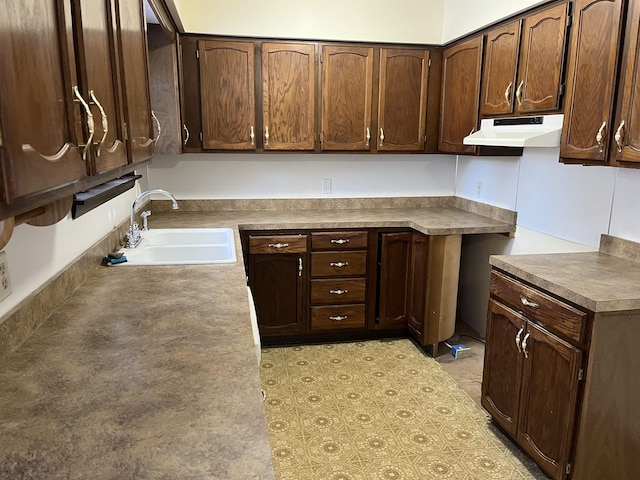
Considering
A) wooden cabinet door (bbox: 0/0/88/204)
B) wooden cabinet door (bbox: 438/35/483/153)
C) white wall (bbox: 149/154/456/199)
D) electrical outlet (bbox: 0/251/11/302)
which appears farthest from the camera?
white wall (bbox: 149/154/456/199)

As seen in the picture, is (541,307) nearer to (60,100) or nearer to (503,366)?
(503,366)

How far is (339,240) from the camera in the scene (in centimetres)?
328

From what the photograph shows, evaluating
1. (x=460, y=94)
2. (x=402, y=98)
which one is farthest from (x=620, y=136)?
(x=402, y=98)

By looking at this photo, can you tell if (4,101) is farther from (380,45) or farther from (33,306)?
(380,45)

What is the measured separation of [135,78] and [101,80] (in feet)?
1.57

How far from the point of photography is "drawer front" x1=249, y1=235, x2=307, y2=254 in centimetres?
319

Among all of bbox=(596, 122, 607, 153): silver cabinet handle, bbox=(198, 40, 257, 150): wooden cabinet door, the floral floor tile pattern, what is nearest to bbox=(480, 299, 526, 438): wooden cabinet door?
the floral floor tile pattern

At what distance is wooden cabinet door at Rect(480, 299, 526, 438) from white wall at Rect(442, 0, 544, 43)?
166 centimetres

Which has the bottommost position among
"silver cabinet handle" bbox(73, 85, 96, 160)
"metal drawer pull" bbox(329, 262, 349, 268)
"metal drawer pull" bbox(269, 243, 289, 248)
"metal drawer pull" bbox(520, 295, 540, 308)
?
"metal drawer pull" bbox(329, 262, 349, 268)

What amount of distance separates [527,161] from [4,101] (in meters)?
2.98

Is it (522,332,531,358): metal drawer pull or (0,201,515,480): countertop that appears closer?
(0,201,515,480): countertop

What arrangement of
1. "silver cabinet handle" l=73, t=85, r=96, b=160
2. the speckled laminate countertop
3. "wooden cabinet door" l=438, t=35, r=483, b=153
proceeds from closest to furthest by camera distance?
"silver cabinet handle" l=73, t=85, r=96, b=160
the speckled laminate countertop
"wooden cabinet door" l=438, t=35, r=483, b=153

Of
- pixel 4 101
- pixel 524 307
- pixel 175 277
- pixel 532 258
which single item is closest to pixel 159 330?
pixel 175 277

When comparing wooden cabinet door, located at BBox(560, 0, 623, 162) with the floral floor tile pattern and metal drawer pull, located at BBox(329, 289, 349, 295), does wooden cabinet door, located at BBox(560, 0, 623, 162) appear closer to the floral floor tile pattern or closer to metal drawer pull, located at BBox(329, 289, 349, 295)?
the floral floor tile pattern
